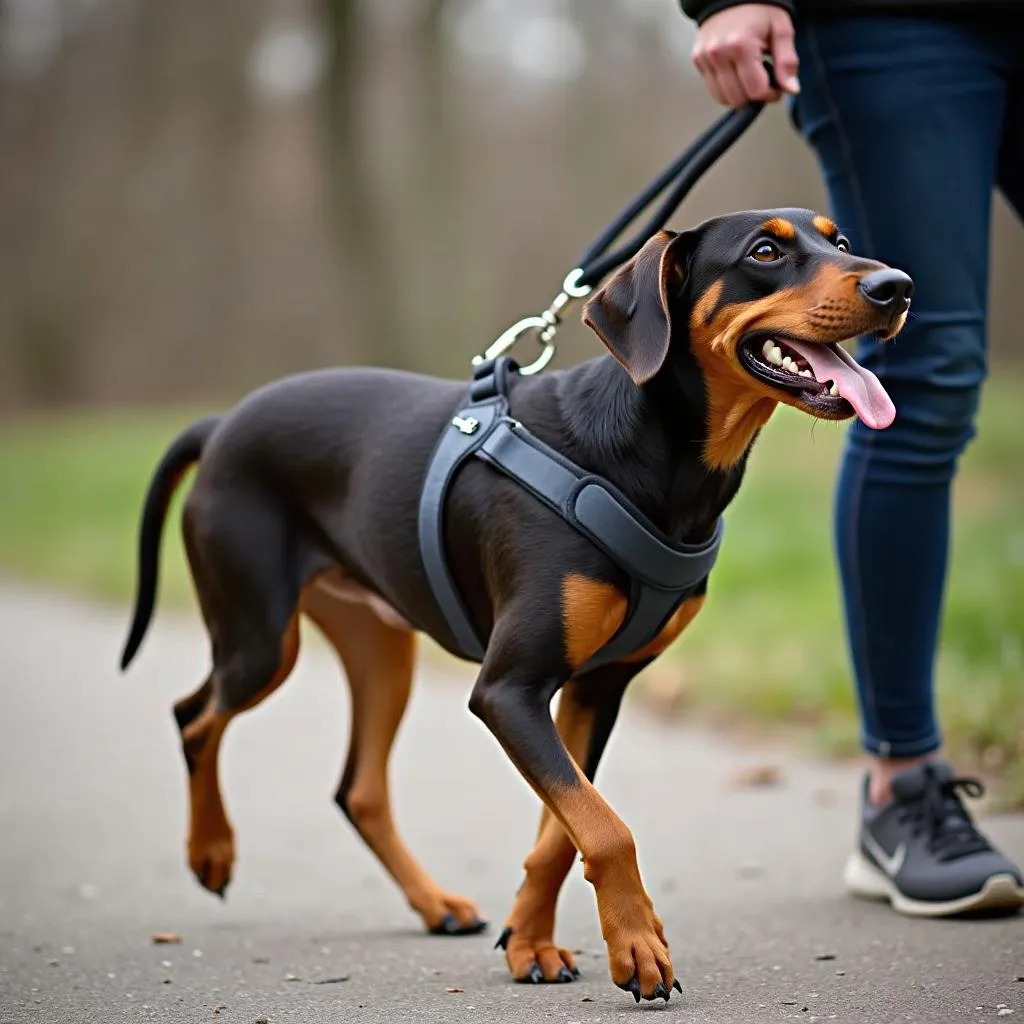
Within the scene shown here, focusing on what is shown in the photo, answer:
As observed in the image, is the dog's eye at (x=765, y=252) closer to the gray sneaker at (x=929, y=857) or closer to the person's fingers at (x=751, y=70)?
the person's fingers at (x=751, y=70)

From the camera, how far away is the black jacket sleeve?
3.46 meters

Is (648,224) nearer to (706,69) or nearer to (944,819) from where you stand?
(706,69)

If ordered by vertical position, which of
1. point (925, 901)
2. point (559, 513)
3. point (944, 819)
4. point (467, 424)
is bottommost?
point (925, 901)

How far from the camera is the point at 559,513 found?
313 centimetres

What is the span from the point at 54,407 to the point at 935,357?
25460mm

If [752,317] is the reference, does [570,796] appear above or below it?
below

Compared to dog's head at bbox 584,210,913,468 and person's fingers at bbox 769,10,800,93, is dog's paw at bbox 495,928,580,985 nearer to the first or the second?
dog's head at bbox 584,210,913,468

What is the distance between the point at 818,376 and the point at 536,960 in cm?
129

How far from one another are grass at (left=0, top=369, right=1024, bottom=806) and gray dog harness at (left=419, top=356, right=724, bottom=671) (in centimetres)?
106

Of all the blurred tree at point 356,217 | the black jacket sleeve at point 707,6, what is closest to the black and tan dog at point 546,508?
the black jacket sleeve at point 707,6

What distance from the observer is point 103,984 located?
3195 millimetres

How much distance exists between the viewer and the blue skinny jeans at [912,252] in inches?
143

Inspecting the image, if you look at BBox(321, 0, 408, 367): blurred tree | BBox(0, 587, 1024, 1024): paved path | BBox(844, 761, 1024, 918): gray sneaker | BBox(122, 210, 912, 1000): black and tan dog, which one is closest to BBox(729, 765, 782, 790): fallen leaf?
BBox(0, 587, 1024, 1024): paved path

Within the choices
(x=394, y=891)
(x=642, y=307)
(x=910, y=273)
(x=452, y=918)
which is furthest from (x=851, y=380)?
(x=394, y=891)
